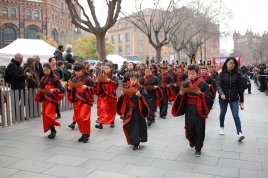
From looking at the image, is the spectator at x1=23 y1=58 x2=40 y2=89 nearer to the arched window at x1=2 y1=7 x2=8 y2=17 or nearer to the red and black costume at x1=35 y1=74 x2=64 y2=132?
the red and black costume at x1=35 y1=74 x2=64 y2=132

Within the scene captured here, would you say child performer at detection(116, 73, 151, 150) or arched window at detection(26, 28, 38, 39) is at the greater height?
arched window at detection(26, 28, 38, 39)

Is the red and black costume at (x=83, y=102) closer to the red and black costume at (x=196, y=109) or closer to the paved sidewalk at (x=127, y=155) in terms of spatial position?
the paved sidewalk at (x=127, y=155)

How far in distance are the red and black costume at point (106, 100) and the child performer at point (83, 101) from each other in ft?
4.20

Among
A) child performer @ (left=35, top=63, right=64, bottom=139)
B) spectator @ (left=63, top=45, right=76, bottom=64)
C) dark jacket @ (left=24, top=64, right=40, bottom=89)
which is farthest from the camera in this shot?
spectator @ (left=63, top=45, right=76, bottom=64)

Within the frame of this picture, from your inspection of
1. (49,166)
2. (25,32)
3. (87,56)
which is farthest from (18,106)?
(25,32)

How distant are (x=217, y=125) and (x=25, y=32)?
58.7 metres

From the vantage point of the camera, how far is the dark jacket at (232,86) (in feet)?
21.1

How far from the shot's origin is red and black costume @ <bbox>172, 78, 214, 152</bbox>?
545 centimetres

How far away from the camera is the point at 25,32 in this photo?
60062 millimetres

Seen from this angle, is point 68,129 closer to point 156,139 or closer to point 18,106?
point 18,106

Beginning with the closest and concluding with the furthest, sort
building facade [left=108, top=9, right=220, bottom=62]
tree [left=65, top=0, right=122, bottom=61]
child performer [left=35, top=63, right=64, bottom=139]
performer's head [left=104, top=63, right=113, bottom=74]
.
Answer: child performer [left=35, top=63, right=64, bottom=139]
performer's head [left=104, top=63, right=113, bottom=74]
tree [left=65, top=0, right=122, bottom=61]
building facade [left=108, top=9, right=220, bottom=62]

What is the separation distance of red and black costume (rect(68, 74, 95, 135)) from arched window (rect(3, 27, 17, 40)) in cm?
5690

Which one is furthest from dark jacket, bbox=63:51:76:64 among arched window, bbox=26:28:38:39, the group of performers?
arched window, bbox=26:28:38:39

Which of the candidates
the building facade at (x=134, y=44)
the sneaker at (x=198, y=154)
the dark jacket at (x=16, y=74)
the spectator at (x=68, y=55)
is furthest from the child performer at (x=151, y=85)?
the building facade at (x=134, y=44)
